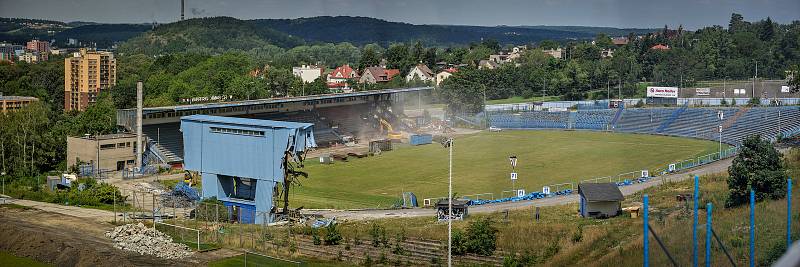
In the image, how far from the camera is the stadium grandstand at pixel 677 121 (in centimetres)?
2350

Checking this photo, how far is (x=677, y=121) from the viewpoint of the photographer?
89.8ft

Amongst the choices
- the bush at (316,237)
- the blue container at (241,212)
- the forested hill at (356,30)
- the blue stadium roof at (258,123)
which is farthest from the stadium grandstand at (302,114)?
the forested hill at (356,30)

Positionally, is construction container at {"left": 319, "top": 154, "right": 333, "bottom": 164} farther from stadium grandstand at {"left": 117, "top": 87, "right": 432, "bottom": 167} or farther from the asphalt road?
the asphalt road

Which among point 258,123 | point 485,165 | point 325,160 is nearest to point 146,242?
point 258,123

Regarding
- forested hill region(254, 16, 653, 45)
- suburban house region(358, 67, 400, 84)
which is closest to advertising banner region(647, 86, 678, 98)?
suburban house region(358, 67, 400, 84)

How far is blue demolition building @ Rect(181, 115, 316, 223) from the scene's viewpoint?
14.2m

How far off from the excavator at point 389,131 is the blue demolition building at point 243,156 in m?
12.5

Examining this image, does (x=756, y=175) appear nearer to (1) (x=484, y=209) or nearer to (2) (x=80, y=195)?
(1) (x=484, y=209)

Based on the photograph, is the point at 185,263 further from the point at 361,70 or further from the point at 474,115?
the point at 361,70

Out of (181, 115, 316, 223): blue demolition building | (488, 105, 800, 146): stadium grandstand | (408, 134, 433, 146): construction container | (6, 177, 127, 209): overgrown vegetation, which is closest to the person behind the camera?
(181, 115, 316, 223): blue demolition building

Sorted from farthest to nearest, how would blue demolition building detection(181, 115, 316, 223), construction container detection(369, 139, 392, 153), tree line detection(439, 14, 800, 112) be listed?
tree line detection(439, 14, 800, 112) < construction container detection(369, 139, 392, 153) < blue demolition building detection(181, 115, 316, 223)

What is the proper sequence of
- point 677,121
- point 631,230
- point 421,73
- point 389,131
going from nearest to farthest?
point 631,230 → point 677,121 → point 389,131 → point 421,73

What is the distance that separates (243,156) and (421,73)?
29.9 metres

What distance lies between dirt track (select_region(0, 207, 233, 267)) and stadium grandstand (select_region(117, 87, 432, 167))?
7.62 meters
